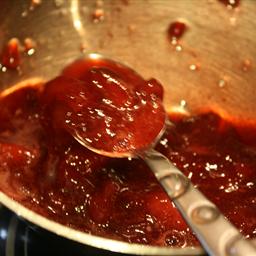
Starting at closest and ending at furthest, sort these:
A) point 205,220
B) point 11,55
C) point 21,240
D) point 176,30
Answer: point 205,220 → point 21,240 → point 11,55 → point 176,30

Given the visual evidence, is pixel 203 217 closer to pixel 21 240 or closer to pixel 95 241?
pixel 95 241

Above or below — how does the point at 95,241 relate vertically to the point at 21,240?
above

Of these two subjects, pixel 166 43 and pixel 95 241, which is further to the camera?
pixel 166 43

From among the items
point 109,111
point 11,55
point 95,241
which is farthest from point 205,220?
point 11,55

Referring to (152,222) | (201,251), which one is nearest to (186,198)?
(201,251)

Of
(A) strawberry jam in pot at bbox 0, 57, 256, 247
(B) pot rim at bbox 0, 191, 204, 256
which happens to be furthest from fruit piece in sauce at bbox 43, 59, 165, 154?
(B) pot rim at bbox 0, 191, 204, 256

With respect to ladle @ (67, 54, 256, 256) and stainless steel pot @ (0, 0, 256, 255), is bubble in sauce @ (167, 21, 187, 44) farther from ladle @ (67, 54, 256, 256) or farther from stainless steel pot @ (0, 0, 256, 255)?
ladle @ (67, 54, 256, 256)

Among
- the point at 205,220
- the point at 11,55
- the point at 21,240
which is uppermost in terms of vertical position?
the point at 205,220
